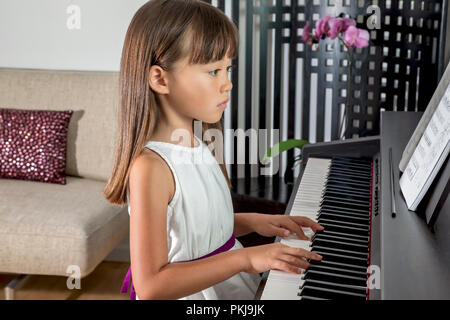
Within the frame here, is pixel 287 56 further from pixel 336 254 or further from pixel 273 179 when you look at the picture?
pixel 336 254

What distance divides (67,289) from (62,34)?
1.30 metres

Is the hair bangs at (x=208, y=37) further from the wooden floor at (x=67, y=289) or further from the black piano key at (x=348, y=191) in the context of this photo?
the wooden floor at (x=67, y=289)

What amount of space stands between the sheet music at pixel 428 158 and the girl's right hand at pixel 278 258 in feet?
0.73

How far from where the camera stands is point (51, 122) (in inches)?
109

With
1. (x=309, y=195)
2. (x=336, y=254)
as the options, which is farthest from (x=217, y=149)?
(x=336, y=254)

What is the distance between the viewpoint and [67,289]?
2.66 metres

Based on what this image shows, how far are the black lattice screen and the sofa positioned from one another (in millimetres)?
661

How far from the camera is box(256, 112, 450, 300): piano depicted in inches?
33.6

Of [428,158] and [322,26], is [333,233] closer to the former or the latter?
[428,158]

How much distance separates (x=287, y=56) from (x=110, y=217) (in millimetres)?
1150

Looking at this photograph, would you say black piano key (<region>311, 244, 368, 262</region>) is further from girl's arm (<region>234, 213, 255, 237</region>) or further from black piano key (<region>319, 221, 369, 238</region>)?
girl's arm (<region>234, 213, 255, 237</region>)

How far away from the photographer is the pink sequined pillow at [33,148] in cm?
273

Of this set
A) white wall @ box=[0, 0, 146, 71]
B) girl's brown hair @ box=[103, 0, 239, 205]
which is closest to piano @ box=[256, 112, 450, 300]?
girl's brown hair @ box=[103, 0, 239, 205]

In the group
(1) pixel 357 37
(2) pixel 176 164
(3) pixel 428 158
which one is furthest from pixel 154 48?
(1) pixel 357 37
